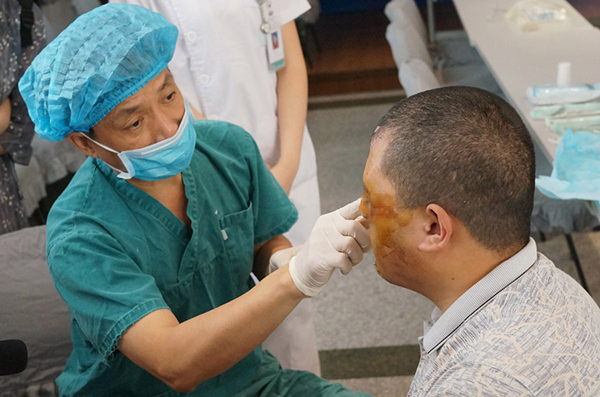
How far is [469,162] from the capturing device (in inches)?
34.1

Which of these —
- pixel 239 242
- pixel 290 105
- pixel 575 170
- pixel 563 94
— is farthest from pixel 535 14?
pixel 239 242

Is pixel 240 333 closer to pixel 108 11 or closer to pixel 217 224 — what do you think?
Result: pixel 217 224

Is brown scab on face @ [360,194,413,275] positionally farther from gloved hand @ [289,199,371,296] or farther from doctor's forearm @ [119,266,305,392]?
doctor's forearm @ [119,266,305,392]

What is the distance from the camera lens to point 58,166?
110 inches

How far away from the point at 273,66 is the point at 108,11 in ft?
2.36

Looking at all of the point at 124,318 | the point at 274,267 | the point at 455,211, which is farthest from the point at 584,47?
the point at 124,318

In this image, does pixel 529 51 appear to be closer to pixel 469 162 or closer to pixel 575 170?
Answer: pixel 575 170

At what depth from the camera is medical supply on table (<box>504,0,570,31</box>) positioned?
9.98 feet

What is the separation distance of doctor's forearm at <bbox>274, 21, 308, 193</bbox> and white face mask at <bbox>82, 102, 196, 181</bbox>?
19.5 inches

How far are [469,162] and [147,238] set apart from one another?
2.28 ft

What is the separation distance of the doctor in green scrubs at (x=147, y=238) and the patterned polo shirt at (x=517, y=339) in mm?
269

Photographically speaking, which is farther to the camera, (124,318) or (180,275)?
(180,275)

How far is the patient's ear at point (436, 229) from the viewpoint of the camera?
90cm

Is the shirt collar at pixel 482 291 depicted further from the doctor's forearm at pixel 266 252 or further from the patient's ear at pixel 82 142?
the patient's ear at pixel 82 142
